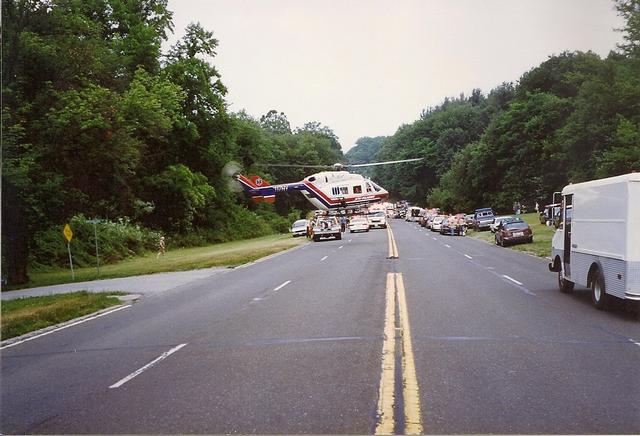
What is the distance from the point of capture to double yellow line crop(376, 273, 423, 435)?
17.8 ft

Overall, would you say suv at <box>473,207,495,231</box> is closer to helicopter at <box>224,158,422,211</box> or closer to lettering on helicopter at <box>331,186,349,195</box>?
helicopter at <box>224,158,422,211</box>

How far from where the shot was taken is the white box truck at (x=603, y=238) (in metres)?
10.9

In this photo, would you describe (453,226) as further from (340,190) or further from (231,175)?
(231,175)

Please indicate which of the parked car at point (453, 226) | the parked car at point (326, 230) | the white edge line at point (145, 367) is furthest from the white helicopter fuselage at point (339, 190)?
the white edge line at point (145, 367)

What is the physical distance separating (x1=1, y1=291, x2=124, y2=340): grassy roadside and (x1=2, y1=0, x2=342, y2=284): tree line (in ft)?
18.3

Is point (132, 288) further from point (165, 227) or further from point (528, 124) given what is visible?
point (528, 124)

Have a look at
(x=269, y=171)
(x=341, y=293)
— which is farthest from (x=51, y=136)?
(x=269, y=171)

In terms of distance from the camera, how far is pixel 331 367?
7.59 m

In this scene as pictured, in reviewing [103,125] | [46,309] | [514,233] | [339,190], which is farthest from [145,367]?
[339,190]

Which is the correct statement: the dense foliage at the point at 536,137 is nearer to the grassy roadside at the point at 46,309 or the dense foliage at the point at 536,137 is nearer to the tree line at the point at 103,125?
the grassy roadside at the point at 46,309

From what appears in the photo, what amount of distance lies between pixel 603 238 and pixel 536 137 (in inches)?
2667

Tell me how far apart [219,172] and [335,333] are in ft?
148

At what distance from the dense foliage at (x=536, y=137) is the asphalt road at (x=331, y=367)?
1862 cm

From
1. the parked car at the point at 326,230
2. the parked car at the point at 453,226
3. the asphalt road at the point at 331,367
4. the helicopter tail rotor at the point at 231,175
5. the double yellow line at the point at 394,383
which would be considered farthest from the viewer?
the helicopter tail rotor at the point at 231,175
